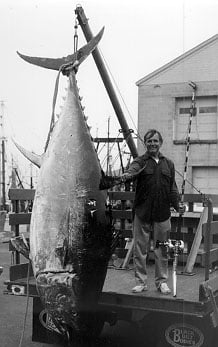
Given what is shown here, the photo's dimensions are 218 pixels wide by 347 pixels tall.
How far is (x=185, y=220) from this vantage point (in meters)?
6.25

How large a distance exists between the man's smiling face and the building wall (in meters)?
16.9

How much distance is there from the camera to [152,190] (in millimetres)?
4594

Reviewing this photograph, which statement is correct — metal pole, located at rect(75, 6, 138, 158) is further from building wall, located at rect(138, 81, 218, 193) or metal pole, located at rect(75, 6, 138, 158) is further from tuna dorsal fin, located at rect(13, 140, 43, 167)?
building wall, located at rect(138, 81, 218, 193)

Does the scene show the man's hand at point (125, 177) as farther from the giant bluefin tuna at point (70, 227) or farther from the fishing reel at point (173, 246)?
the fishing reel at point (173, 246)

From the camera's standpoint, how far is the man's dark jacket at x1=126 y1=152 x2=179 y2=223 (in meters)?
4.59

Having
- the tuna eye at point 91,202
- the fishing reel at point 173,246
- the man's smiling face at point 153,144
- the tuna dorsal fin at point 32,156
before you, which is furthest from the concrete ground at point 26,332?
the man's smiling face at point 153,144

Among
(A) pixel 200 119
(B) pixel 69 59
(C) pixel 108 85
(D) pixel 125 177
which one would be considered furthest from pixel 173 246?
(A) pixel 200 119

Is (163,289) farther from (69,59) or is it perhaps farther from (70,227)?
(69,59)

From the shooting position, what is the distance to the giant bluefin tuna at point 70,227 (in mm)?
3477

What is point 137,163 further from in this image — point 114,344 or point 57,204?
point 114,344

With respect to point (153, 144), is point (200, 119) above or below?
above

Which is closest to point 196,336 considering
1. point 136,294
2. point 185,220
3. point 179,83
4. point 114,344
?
point 136,294

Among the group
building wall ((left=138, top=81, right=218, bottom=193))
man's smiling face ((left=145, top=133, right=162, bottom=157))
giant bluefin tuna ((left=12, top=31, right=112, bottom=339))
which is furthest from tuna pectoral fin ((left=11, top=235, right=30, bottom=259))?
building wall ((left=138, top=81, right=218, bottom=193))

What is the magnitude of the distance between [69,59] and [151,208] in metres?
1.44
